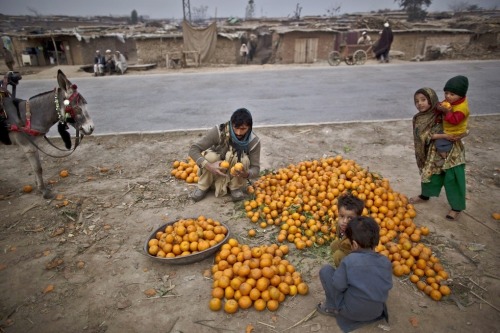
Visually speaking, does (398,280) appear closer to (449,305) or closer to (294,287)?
(449,305)

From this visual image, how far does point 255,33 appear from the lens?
33.0m

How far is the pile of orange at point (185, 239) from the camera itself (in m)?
3.92

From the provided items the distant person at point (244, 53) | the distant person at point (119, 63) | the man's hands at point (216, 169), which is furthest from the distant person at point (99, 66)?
the man's hands at point (216, 169)

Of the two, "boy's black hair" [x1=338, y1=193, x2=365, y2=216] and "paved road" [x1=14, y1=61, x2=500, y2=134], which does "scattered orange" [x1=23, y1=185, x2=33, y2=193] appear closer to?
"paved road" [x1=14, y1=61, x2=500, y2=134]

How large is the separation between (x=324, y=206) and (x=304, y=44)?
27.7 metres

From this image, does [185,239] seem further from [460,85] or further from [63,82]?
[460,85]

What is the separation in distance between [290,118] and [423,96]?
568 cm

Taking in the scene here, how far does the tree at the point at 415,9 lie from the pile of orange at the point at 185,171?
54091 mm

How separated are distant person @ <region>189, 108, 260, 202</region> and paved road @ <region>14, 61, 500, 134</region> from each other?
4086 millimetres

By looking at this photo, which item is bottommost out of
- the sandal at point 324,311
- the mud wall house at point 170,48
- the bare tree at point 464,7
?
the sandal at point 324,311

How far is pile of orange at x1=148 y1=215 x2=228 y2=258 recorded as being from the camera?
392cm

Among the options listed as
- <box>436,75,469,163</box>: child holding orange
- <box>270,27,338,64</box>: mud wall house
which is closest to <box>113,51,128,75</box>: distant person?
<box>270,27,338,64</box>: mud wall house

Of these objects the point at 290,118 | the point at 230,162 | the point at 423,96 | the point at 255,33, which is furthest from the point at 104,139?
Answer: the point at 255,33

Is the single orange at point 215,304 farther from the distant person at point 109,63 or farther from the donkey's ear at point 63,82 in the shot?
the distant person at point 109,63
